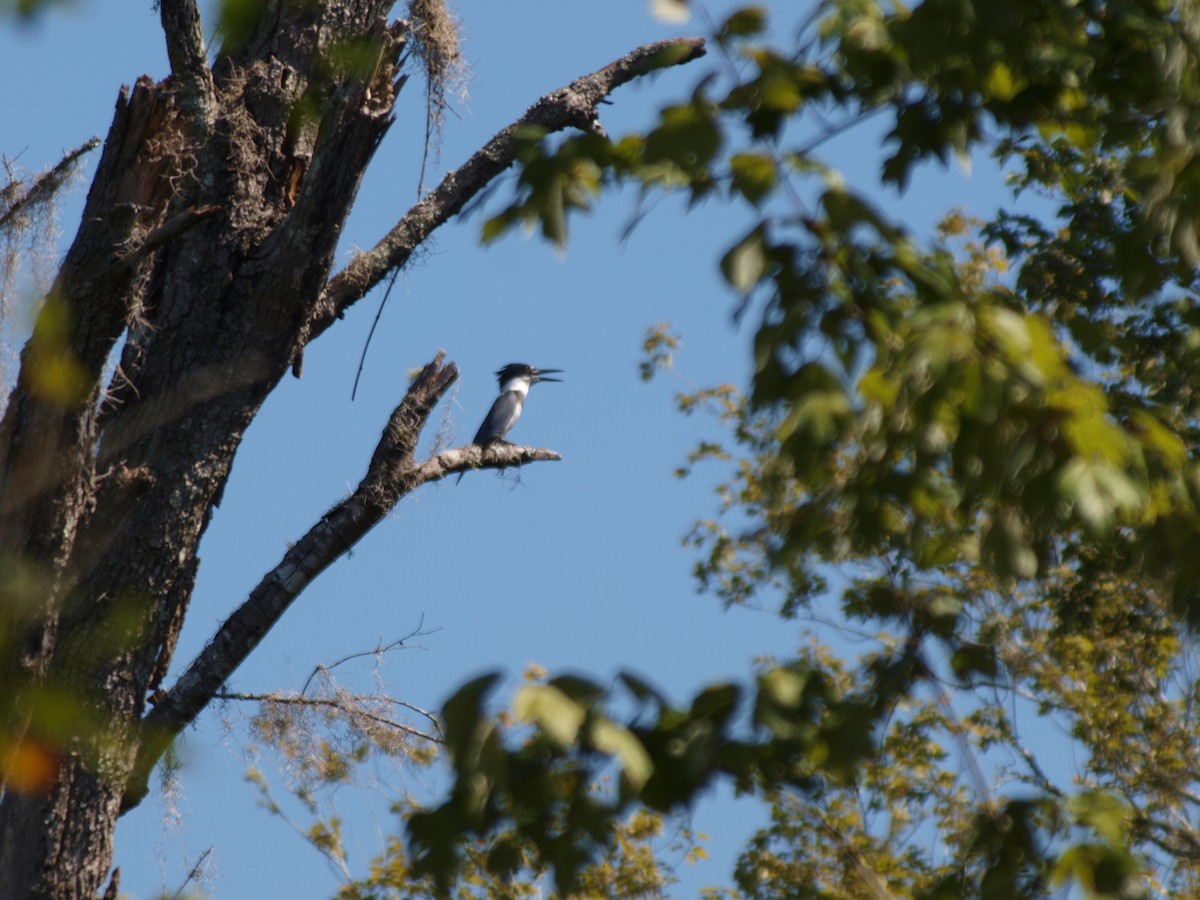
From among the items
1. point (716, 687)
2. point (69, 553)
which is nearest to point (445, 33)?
point (69, 553)

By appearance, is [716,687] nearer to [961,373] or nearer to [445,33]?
[961,373]

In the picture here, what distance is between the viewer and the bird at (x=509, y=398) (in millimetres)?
12852

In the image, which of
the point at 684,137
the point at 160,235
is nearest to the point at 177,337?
the point at 160,235

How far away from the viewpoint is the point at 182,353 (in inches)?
206

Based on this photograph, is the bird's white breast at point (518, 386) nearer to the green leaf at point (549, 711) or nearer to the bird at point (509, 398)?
the bird at point (509, 398)

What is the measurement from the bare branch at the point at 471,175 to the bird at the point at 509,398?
641 centimetres

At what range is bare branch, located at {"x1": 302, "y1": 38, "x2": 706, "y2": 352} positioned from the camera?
5938mm

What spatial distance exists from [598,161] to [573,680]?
0.98 metres

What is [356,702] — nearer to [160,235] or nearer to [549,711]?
[160,235]

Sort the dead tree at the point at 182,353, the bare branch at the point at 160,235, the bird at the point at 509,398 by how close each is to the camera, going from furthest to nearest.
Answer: the bird at the point at 509,398 < the dead tree at the point at 182,353 < the bare branch at the point at 160,235

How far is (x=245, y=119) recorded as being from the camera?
5.41 metres

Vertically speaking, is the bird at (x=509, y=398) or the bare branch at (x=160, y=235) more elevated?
the bird at (x=509, y=398)

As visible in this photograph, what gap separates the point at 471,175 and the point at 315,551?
1.90 metres

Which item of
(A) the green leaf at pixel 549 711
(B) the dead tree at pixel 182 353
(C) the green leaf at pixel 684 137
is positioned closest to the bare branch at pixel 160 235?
(B) the dead tree at pixel 182 353
